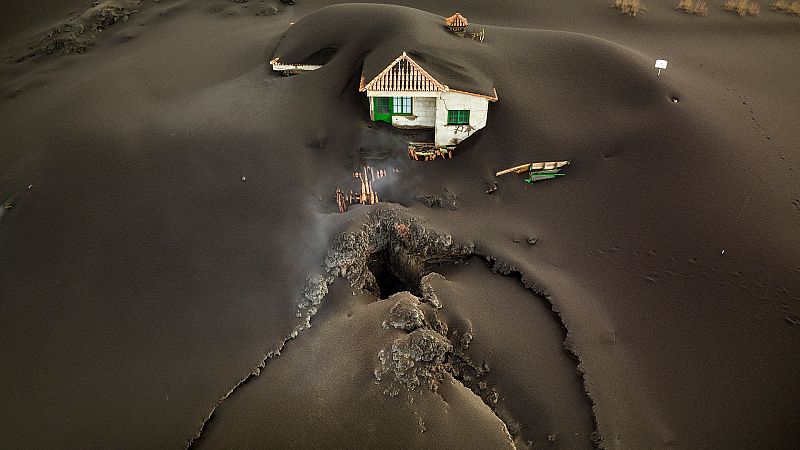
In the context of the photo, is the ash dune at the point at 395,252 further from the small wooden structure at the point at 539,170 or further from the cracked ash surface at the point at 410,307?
the small wooden structure at the point at 539,170

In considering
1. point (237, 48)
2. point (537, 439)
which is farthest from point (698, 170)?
point (237, 48)

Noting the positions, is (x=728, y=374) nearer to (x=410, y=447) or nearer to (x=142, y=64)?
(x=410, y=447)

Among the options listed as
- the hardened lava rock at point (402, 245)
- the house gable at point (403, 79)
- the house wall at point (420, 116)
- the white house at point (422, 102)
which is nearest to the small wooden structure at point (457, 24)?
the white house at point (422, 102)

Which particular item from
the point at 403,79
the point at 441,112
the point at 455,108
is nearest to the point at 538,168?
the point at 455,108

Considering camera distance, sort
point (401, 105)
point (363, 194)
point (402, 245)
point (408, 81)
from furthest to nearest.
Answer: point (401, 105) → point (408, 81) → point (363, 194) → point (402, 245)

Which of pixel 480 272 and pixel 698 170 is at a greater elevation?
pixel 698 170

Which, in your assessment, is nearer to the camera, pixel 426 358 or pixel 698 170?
pixel 426 358

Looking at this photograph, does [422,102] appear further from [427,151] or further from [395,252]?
[395,252]
